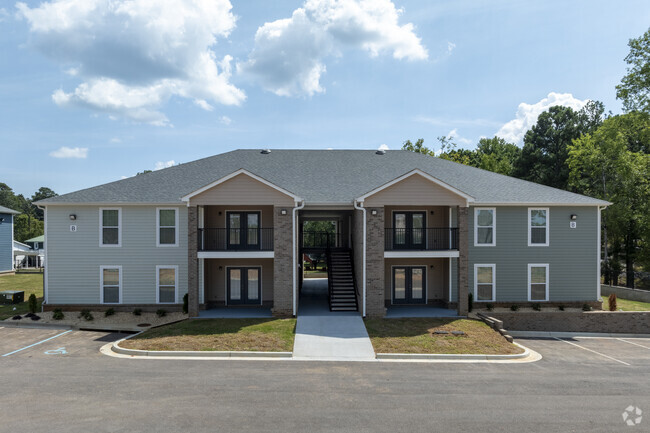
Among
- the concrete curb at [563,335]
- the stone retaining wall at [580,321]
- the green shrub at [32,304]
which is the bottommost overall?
the concrete curb at [563,335]

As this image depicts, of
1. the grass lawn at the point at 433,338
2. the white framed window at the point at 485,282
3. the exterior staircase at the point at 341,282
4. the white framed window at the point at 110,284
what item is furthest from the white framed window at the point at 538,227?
the white framed window at the point at 110,284

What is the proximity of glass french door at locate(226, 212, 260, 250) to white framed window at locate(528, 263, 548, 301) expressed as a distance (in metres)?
13.5

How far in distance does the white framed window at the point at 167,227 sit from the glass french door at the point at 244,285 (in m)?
3.08

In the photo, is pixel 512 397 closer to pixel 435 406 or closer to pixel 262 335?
pixel 435 406

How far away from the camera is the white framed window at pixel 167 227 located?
18906 millimetres

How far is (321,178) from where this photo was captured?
21328 mm

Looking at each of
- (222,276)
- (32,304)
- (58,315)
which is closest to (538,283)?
(222,276)

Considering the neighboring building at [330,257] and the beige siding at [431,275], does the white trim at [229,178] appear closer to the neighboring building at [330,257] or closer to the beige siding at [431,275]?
the neighboring building at [330,257]

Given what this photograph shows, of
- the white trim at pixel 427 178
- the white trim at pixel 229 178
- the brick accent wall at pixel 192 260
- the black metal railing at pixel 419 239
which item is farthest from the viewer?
the black metal railing at pixel 419 239

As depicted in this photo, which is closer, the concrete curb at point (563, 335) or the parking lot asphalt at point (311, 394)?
the parking lot asphalt at point (311, 394)

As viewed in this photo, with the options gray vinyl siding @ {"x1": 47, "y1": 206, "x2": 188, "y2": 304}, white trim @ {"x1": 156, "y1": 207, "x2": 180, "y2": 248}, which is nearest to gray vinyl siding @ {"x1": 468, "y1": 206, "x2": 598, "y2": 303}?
white trim @ {"x1": 156, "y1": 207, "x2": 180, "y2": 248}

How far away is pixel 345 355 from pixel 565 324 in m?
11.4

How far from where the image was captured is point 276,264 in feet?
57.1

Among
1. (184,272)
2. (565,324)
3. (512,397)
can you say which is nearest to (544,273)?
(565,324)
